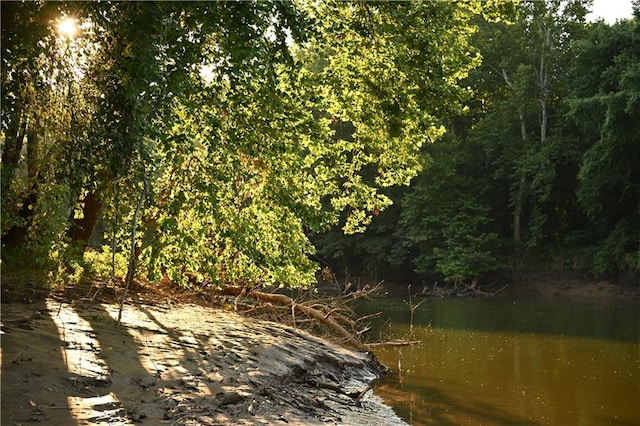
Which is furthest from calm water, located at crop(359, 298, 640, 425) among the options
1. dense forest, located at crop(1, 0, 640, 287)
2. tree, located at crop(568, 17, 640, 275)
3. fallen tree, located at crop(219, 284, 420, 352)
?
tree, located at crop(568, 17, 640, 275)

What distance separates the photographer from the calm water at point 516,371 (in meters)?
9.19

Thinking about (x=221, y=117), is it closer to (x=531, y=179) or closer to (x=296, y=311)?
(x=296, y=311)

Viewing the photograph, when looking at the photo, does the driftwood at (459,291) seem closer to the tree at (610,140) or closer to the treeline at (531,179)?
the treeline at (531,179)

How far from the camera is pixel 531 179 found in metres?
39.9

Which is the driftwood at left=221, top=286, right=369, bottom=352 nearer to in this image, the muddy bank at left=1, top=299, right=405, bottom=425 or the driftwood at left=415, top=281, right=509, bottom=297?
the muddy bank at left=1, top=299, right=405, bottom=425

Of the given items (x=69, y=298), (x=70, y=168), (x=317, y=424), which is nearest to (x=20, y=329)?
(x=70, y=168)

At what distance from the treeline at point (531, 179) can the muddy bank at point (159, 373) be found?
27.2 m

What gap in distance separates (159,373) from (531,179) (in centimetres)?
3618

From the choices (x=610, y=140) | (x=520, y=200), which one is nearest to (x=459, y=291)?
(x=520, y=200)

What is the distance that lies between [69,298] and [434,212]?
33.3m

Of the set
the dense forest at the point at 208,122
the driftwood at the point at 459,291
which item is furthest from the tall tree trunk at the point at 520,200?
the dense forest at the point at 208,122

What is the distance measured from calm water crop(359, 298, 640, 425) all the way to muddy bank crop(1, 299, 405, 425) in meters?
1.09

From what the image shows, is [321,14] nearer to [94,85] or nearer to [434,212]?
[94,85]

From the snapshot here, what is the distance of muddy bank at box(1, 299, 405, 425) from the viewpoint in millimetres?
5508
